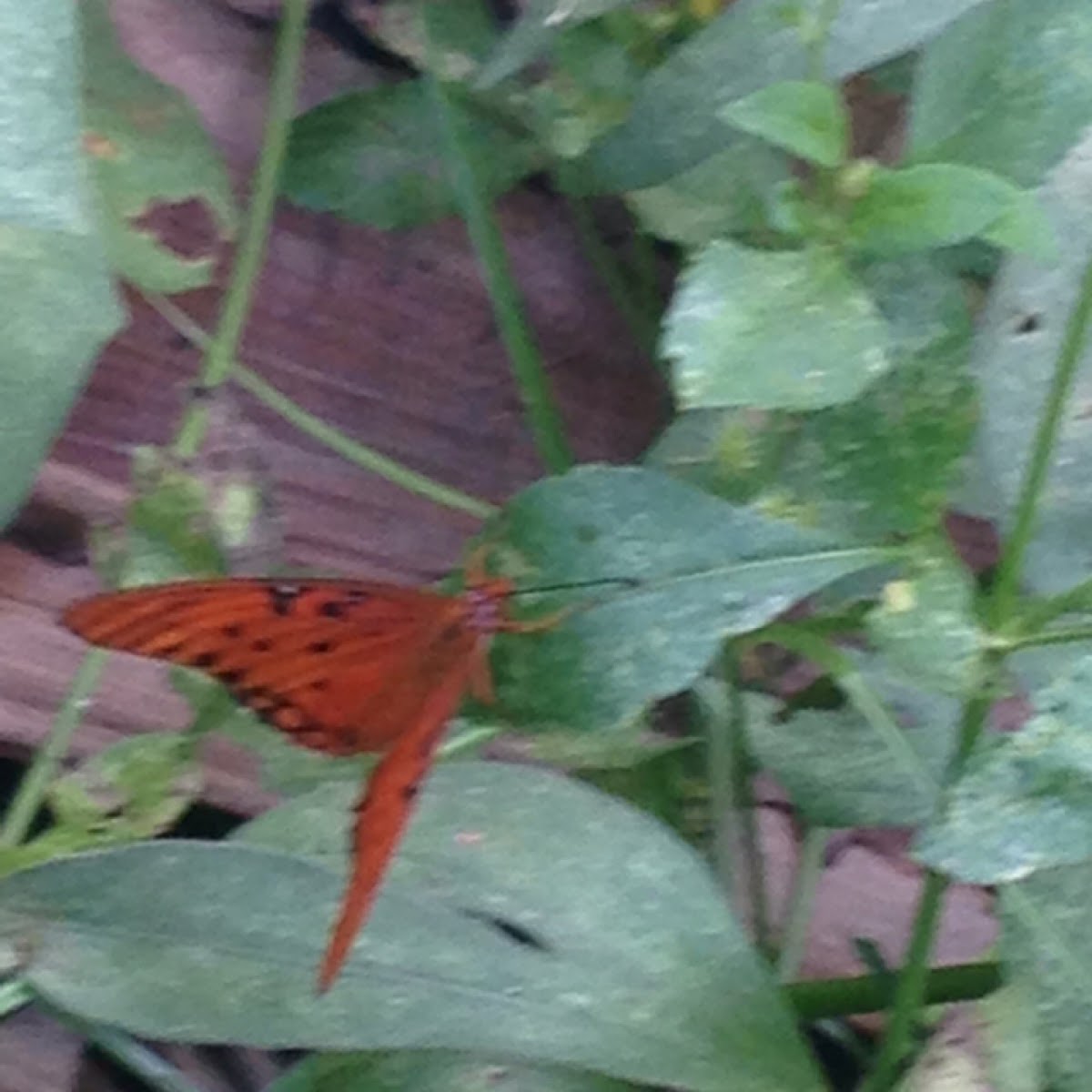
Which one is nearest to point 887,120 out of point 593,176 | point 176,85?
point 593,176

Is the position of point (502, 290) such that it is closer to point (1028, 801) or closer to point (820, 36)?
point (820, 36)

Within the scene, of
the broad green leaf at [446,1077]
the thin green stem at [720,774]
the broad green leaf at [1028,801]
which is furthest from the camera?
the thin green stem at [720,774]

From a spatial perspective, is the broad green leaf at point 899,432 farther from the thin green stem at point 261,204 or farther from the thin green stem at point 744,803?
Answer: the thin green stem at point 261,204

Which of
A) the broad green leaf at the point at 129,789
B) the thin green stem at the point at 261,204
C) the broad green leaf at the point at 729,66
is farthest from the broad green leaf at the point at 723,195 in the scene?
the broad green leaf at the point at 129,789

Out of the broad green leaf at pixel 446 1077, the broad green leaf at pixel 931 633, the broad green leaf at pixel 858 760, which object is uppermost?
the broad green leaf at pixel 858 760

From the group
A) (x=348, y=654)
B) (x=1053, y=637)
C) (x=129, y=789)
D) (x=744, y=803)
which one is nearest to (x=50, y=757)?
(x=129, y=789)

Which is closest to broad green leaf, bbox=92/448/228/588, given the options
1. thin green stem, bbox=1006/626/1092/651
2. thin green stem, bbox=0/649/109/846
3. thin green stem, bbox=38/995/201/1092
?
thin green stem, bbox=0/649/109/846
